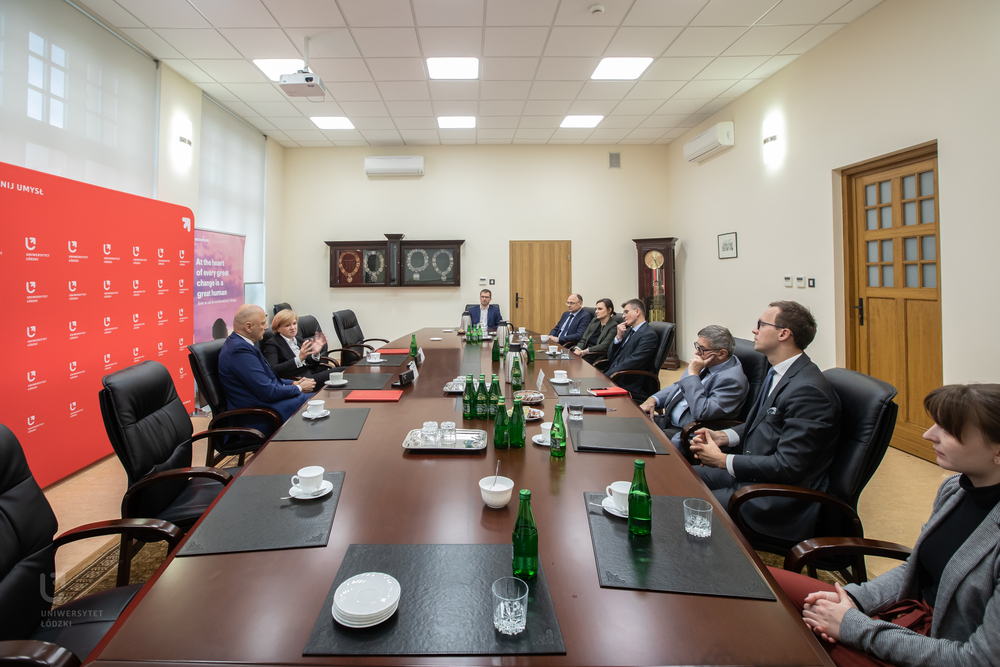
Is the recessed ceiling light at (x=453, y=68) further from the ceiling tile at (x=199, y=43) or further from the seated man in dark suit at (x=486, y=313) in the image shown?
the seated man in dark suit at (x=486, y=313)

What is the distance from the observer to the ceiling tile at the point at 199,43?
4.20 m

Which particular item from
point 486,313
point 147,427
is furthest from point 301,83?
point 486,313

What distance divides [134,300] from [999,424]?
522 centimetres

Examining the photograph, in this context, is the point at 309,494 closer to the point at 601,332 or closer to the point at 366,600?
the point at 366,600

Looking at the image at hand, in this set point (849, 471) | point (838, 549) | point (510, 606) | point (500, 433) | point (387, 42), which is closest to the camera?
point (510, 606)

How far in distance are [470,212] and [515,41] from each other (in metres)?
3.55

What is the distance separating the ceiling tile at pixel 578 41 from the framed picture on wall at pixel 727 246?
9.73 feet

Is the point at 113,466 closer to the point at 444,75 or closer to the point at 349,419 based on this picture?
the point at 349,419

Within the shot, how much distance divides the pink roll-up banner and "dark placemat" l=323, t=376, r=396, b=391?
10.5 feet

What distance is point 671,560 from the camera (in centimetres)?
106

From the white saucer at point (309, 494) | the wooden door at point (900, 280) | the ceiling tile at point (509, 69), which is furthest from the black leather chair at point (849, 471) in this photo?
the ceiling tile at point (509, 69)

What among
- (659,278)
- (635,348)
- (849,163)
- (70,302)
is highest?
(849,163)

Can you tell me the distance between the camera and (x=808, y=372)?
1818 millimetres

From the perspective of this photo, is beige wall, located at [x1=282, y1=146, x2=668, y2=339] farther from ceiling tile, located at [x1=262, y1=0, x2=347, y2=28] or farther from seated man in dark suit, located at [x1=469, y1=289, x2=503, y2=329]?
ceiling tile, located at [x1=262, y1=0, x2=347, y2=28]
